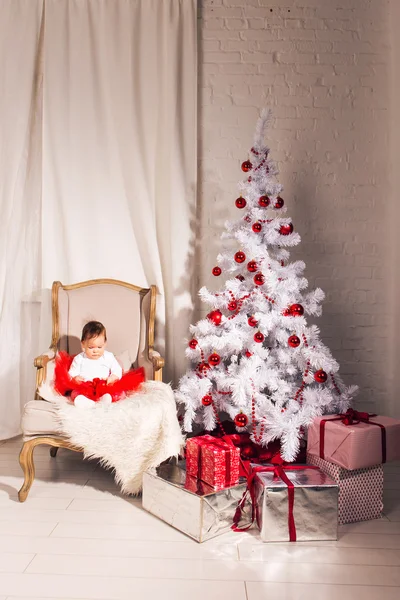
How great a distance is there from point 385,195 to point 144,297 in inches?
67.6

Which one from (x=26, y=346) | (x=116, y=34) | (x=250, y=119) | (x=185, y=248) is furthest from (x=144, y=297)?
(x=116, y=34)

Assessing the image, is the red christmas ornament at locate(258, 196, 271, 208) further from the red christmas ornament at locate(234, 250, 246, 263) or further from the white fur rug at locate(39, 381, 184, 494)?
the white fur rug at locate(39, 381, 184, 494)

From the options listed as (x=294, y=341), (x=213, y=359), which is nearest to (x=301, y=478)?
(x=294, y=341)

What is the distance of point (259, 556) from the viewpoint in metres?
2.09

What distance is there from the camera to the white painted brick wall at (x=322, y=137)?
3.62 meters

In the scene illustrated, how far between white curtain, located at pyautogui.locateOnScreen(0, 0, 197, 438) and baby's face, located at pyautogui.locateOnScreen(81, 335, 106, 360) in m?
0.68

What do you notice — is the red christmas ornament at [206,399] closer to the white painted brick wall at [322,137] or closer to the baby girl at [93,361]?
the baby girl at [93,361]

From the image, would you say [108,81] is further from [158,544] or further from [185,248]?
[158,544]

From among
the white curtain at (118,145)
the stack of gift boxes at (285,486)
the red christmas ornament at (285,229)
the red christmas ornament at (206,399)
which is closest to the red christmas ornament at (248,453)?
the red christmas ornament at (206,399)

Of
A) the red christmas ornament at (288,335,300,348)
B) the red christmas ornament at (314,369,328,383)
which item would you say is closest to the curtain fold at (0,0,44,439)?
the red christmas ornament at (288,335,300,348)

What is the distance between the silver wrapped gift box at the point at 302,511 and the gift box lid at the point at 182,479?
19 cm

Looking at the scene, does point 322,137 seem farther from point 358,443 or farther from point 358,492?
point 358,492

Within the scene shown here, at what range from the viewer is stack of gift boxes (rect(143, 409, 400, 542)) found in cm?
221

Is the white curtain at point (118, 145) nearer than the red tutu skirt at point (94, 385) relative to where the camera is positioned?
No
